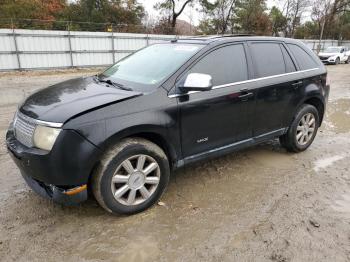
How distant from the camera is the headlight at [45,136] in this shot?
2.79 meters

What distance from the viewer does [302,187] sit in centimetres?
400

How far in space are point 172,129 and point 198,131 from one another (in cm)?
37

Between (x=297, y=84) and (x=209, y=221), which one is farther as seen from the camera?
(x=297, y=84)

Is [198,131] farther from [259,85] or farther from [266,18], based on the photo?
[266,18]

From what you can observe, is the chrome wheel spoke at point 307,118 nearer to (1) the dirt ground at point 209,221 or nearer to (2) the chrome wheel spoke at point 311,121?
(2) the chrome wheel spoke at point 311,121

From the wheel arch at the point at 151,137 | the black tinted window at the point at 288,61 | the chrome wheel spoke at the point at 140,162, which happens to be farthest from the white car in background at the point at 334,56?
the chrome wheel spoke at the point at 140,162

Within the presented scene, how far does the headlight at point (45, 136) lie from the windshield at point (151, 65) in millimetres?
1002

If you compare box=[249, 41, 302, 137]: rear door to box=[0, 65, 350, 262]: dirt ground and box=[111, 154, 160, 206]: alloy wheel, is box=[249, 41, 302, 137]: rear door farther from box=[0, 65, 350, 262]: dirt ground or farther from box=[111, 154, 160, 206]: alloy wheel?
box=[111, 154, 160, 206]: alloy wheel

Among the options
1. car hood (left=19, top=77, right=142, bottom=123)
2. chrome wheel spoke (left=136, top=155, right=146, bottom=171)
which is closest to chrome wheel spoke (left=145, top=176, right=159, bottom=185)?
chrome wheel spoke (left=136, top=155, right=146, bottom=171)

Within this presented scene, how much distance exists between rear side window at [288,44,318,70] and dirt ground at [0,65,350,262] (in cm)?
146

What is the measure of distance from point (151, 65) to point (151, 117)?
948mm

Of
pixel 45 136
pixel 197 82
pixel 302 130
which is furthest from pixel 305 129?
pixel 45 136

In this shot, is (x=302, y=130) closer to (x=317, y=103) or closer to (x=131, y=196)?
(x=317, y=103)

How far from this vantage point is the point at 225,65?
3.88 metres
